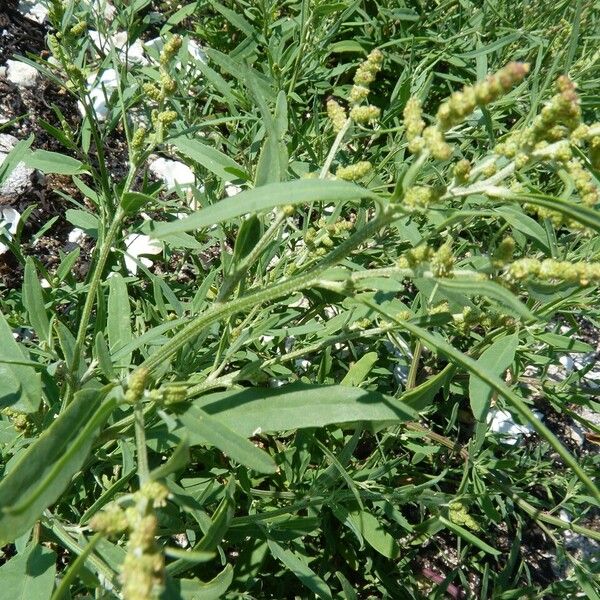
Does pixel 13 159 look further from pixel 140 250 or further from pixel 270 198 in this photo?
pixel 270 198

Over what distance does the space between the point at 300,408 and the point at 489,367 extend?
0.74 metres

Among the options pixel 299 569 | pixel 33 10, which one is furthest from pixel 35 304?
pixel 33 10

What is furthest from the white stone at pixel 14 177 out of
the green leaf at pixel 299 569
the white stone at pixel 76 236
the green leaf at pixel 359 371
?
the green leaf at pixel 299 569

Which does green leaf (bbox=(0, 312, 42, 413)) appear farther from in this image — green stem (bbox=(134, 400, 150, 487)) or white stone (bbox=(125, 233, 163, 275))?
white stone (bbox=(125, 233, 163, 275))

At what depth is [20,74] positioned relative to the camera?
3.66 m

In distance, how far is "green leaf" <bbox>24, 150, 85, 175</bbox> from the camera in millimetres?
2264

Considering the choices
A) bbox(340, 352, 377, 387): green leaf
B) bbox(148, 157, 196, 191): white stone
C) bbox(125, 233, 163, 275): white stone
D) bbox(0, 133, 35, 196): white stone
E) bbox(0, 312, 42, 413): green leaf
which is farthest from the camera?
bbox(148, 157, 196, 191): white stone

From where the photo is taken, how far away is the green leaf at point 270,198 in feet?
3.90

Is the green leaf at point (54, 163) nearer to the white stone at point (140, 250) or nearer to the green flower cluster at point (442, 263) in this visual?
the white stone at point (140, 250)

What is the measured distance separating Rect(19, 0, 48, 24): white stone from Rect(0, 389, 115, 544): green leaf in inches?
127

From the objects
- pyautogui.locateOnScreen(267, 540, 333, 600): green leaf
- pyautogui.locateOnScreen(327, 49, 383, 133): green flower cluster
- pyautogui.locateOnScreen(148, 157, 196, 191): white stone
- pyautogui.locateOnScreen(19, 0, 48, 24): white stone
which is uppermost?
pyautogui.locateOnScreen(19, 0, 48, 24): white stone

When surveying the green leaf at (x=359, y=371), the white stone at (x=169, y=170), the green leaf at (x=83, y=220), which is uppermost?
the green leaf at (x=83, y=220)

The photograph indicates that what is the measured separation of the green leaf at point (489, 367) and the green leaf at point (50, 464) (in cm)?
100

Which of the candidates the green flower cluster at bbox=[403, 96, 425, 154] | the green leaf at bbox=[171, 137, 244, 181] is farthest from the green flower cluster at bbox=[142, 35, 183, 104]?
the green flower cluster at bbox=[403, 96, 425, 154]
